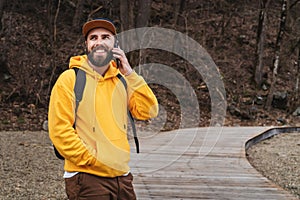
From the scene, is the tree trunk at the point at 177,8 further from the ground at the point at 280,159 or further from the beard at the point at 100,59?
the beard at the point at 100,59

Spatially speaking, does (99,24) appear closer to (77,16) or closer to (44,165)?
(44,165)

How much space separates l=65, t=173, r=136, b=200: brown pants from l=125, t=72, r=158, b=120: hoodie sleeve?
0.40m

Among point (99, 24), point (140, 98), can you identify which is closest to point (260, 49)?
point (140, 98)

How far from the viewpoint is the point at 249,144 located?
10.2 metres

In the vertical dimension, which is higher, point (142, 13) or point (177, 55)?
point (142, 13)

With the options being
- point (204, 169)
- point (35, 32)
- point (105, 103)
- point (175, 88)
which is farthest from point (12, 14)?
point (105, 103)

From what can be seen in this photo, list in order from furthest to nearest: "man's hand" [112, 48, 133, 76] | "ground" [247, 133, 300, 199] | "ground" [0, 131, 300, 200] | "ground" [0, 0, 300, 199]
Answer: "ground" [0, 0, 300, 199] → "ground" [247, 133, 300, 199] → "ground" [0, 131, 300, 200] → "man's hand" [112, 48, 133, 76]

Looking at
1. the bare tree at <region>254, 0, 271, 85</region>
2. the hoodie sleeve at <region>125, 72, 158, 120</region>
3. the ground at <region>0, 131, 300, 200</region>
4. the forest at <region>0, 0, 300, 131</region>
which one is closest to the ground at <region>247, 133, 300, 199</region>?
the ground at <region>0, 131, 300, 200</region>

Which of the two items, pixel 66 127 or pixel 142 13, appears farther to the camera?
pixel 142 13

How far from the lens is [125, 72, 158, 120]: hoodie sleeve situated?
2721 millimetres

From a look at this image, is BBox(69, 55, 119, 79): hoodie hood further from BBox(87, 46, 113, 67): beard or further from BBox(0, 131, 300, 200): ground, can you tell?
BBox(0, 131, 300, 200): ground

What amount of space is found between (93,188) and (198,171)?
445 centimetres

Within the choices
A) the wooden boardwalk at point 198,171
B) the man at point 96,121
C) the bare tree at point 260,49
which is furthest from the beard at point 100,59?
the bare tree at point 260,49

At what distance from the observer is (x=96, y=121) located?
2533 millimetres
